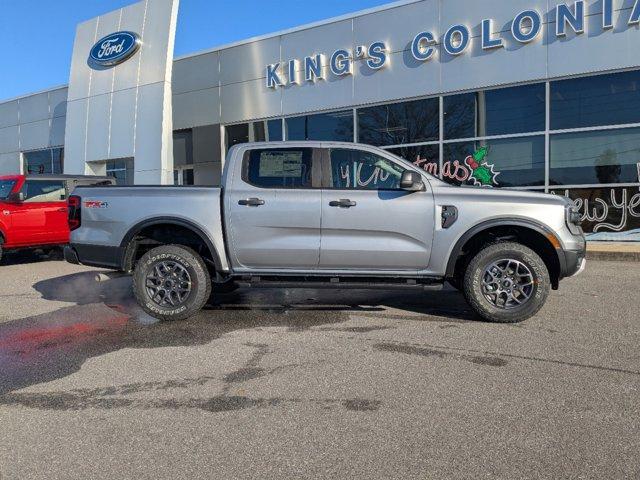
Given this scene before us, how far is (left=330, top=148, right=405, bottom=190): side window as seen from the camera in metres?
5.56

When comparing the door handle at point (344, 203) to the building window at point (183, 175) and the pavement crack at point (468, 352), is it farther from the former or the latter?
the building window at point (183, 175)

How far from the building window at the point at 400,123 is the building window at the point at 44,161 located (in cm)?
1451

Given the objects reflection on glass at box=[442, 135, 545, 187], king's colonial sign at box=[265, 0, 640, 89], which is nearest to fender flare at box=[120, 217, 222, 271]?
reflection on glass at box=[442, 135, 545, 187]

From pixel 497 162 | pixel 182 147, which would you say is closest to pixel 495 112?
pixel 497 162

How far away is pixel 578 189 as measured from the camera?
1233 centimetres

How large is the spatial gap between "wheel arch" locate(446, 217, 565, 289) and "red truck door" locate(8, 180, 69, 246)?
9.08m

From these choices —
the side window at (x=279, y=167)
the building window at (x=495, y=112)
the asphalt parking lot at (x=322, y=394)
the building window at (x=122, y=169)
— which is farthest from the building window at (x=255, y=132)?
the asphalt parking lot at (x=322, y=394)

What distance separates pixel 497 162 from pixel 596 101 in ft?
8.35

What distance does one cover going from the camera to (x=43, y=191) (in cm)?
1129

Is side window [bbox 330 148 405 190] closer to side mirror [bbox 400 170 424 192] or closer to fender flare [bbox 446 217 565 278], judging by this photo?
side mirror [bbox 400 170 424 192]

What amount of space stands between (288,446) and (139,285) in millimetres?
3425

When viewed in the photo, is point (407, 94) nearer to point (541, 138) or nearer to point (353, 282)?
point (541, 138)

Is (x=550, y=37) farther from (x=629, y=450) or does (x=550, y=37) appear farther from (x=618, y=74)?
(x=629, y=450)

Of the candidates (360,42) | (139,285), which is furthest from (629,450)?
(360,42)
